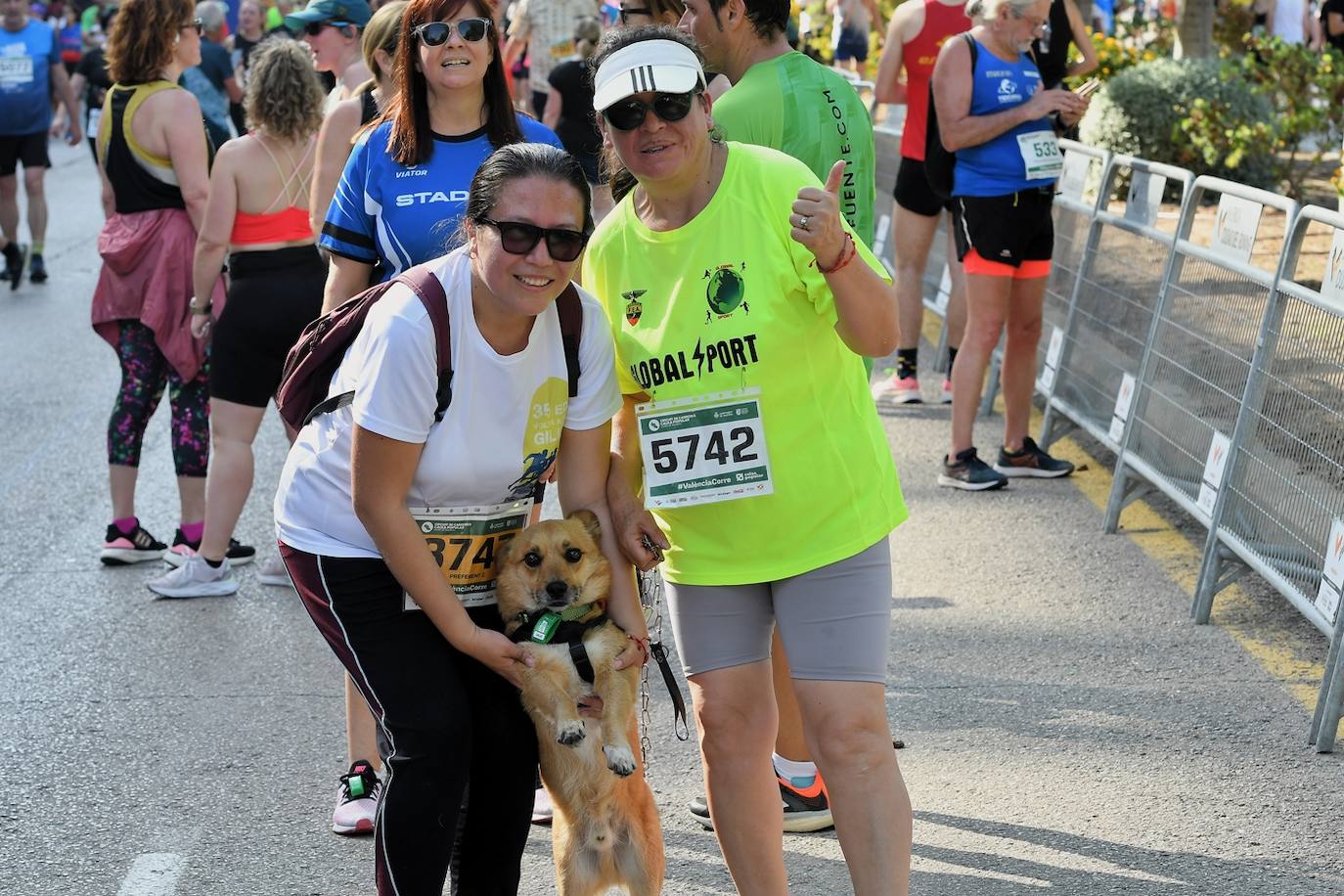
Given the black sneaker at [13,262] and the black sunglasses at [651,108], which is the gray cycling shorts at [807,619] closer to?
the black sunglasses at [651,108]

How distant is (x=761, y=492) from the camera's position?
134 inches

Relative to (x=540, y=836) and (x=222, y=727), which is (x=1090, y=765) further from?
(x=222, y=727)

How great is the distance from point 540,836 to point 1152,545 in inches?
132

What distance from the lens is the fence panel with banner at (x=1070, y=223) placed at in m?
8.11

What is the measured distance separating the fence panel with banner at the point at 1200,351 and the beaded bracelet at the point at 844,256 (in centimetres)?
300

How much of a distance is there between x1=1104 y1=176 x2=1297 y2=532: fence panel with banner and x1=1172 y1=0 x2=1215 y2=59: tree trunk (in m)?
9.54

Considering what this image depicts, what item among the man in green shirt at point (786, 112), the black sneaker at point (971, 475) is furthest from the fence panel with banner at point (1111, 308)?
the man in green shirt at point (786, 112)

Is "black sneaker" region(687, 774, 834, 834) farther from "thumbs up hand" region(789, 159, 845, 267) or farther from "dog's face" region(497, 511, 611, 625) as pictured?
"thumbs up hand" region(789, 159, 845, 267)

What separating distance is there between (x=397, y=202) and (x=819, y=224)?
1.58 meters

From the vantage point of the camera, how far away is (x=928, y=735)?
16.4ft

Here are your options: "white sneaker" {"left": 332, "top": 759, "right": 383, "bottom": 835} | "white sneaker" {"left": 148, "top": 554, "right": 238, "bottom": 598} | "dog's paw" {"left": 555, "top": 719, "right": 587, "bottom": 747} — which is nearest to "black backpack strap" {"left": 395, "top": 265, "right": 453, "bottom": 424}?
"dog's paw" {"left": 555, "top": 719, "right": 587, "bottom": 747}

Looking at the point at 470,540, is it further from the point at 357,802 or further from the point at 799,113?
the point at 799,113

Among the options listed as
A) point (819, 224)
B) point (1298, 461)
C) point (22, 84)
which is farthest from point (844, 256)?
point (22, 84)

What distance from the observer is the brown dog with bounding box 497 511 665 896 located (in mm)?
3367
